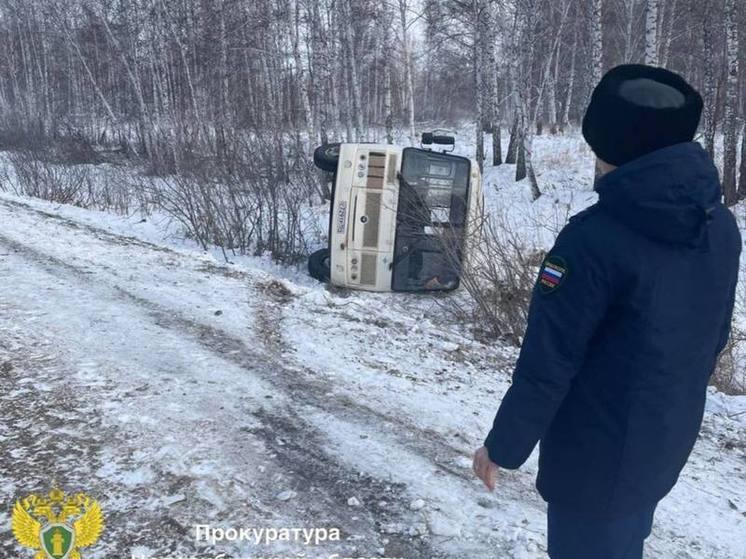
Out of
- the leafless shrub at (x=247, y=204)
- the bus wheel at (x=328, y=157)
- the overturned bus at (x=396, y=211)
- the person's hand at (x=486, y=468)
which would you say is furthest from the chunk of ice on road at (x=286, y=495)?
the leafless shrub at (x=247, y=204)

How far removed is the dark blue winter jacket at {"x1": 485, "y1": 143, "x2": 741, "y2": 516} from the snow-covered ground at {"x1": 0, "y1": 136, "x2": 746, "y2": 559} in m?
1.15

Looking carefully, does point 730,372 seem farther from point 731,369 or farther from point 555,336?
point 555,336

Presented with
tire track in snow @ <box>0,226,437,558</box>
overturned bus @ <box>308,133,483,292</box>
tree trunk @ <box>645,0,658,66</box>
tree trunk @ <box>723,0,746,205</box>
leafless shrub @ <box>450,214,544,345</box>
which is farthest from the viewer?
tree trunk @ <box>723,0,746,205</box>

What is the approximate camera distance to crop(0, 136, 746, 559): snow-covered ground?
274cm

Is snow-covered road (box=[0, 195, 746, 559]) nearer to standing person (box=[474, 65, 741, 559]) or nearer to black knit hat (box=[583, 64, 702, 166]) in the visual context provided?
standing person (box=[474, 65, 741, 559])

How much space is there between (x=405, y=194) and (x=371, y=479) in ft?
18.1

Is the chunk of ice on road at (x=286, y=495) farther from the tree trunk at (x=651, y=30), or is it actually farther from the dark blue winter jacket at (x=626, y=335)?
the tree trunk at (x=651, y=30)

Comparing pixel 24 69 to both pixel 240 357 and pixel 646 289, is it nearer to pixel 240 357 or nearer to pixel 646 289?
pixel 240 357

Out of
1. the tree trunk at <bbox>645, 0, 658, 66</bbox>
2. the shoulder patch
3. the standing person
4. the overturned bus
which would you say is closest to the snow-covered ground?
the standing person

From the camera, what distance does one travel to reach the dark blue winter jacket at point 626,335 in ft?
4.95

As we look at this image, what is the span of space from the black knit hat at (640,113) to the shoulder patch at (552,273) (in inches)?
12.3

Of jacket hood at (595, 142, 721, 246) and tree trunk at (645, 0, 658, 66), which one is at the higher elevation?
tree trunk at (645, 0, 658, 66)

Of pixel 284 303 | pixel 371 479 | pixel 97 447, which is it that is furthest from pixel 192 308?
pixel 371 479

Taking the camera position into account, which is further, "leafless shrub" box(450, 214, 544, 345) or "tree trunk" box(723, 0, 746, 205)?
"tree trunk" box(723, 0, 746, 205)
